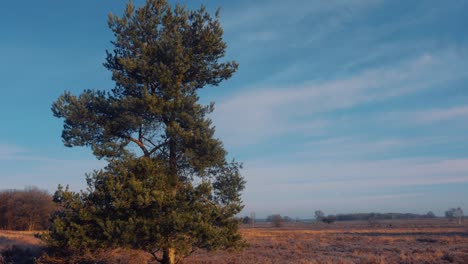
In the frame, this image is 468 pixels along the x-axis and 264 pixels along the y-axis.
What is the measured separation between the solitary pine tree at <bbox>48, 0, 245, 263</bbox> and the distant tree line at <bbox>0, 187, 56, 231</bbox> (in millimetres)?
50740

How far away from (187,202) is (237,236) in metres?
2.34

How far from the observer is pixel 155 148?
14789 millimetres

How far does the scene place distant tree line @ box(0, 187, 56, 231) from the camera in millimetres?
58719

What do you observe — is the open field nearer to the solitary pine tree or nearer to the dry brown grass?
the dry brown grass

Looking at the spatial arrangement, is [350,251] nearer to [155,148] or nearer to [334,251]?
[334,251]

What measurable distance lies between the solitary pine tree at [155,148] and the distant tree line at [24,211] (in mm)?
50740

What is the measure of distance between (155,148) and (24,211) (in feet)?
175

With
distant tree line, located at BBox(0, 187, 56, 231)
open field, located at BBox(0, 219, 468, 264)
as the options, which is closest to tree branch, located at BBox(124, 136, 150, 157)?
open field, located at BBox(0, 219, 468, 264)

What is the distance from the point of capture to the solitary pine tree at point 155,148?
1248cm

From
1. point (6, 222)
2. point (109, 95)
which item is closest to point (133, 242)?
point (109, 95)

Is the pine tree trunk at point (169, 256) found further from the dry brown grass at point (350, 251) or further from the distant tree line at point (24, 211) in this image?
the distant tree line at point (24, 211)

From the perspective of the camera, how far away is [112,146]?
13.7 metres

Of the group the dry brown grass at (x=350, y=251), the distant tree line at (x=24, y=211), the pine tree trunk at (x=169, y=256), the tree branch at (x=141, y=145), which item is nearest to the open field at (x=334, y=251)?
the dry brown grass at (x=350, y=251)

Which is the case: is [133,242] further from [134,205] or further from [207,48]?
[207,48]
